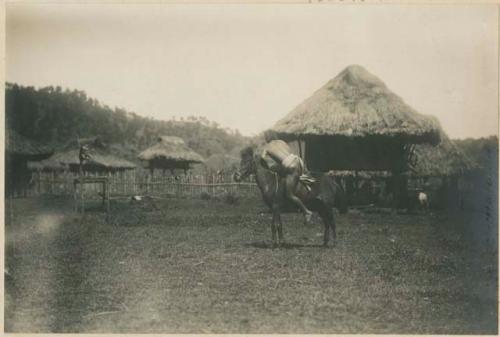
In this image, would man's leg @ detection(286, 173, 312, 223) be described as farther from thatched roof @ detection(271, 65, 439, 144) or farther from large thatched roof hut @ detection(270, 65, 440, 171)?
large thatched roof hut @ detection(270, 65, 440, 171)

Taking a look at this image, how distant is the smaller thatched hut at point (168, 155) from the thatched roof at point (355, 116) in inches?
264

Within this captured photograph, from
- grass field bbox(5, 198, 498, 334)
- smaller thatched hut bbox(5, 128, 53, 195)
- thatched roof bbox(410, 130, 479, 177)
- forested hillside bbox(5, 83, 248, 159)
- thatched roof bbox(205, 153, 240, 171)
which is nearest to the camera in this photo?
grass field bbox(5, 198, 498, 334)

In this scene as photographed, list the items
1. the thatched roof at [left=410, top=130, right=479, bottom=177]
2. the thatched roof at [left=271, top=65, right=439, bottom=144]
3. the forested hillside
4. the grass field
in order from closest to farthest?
1. the grass field
2. the forested hillside
3. the thatched roof at [left=271, top=65, right=439, bottom=144]
4. the thatched roof at [left=410, top=130, right=479, bottom=177]

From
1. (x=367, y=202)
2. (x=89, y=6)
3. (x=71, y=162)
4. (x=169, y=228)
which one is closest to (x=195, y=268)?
(x=169, y=228)

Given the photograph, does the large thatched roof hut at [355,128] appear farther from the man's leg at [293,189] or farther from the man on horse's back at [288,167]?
the man's leg at [293,189]

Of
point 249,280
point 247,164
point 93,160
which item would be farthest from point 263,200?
point 93,160

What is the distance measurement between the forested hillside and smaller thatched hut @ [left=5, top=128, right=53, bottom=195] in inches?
9.3

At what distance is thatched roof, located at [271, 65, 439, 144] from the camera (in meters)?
9.90

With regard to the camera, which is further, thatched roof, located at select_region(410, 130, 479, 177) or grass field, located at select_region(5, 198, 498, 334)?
thatched roof, located at select_region(410, 130, 479, 177)

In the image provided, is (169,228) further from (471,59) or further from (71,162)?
(71,162)

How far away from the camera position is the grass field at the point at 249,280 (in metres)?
5.09

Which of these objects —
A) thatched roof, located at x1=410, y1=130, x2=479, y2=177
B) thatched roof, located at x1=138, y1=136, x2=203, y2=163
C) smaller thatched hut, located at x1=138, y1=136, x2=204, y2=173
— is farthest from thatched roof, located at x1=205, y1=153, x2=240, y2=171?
thatched roof, located at x1=410, y1=130, x2=479, y2=177

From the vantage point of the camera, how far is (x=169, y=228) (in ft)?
28.6

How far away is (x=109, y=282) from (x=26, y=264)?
129 centimetres
